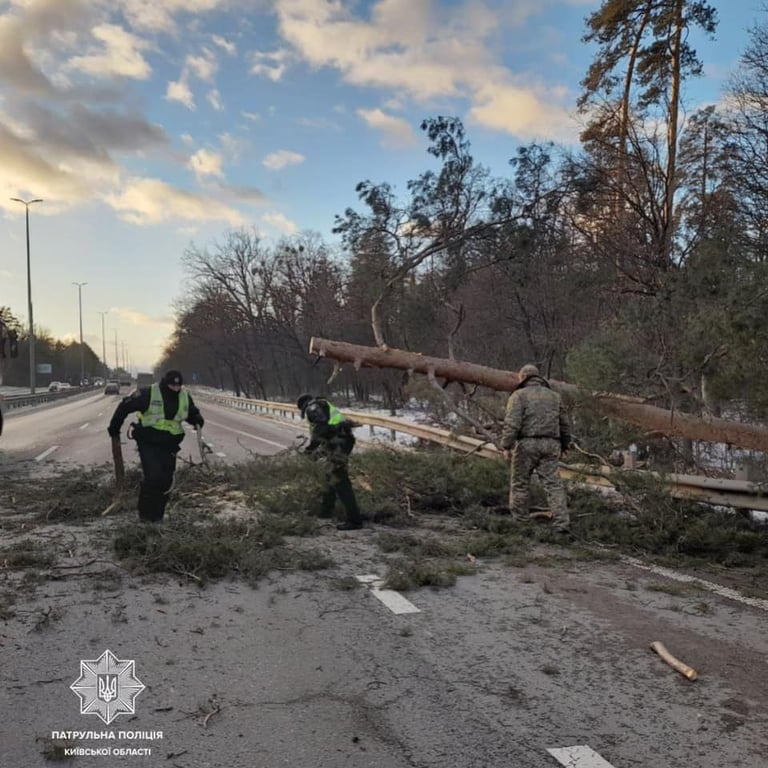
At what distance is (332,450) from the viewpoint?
310 inches

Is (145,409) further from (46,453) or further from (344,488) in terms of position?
(46,453)

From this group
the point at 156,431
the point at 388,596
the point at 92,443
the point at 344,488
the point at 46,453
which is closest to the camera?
the point at 388,596

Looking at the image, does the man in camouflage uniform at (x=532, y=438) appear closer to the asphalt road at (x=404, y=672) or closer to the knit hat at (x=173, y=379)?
the asphalt road at (x=404, y=672)

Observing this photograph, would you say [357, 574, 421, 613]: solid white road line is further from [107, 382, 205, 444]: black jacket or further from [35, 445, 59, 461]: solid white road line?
[35, 445, 59, 461]: solid white road line

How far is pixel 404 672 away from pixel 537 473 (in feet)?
13.9

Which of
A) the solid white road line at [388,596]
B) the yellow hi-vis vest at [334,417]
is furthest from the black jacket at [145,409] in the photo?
the solid white road line at [388,596]

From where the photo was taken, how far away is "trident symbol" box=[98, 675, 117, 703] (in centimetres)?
346

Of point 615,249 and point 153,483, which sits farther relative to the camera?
point 615,249

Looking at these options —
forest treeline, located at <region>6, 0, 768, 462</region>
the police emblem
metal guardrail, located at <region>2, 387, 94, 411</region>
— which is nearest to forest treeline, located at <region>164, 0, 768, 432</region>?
forest treeline, located at <region>6, 0, 768, 462</region>

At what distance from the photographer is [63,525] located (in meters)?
7.48

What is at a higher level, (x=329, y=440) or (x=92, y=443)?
(x=329, y=440)

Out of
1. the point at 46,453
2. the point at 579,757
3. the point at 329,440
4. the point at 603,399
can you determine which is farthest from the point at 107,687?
the point at 46,453

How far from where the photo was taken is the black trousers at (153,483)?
721 centimetres

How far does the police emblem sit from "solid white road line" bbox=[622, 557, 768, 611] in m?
4.10
